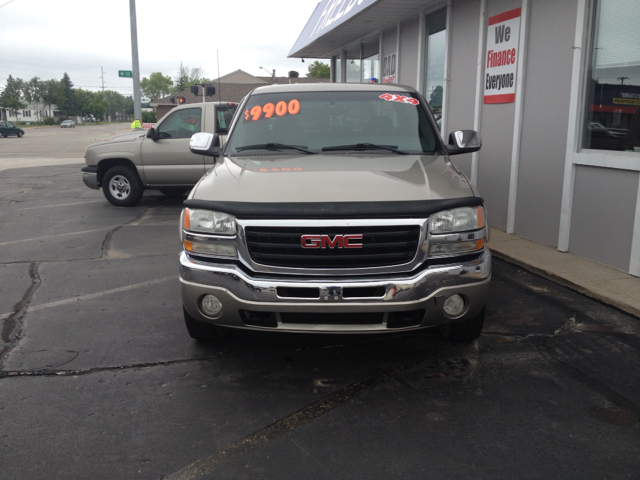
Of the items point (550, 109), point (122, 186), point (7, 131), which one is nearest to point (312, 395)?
point (550, 109)

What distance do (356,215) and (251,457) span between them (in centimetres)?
143

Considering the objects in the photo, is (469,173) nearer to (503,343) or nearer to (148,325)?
(503,343)

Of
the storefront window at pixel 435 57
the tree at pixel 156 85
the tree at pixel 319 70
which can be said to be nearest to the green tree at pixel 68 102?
the tree at pixel 156 85

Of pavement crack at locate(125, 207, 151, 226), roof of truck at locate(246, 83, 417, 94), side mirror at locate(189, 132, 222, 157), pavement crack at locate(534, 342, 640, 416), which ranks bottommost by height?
pavement crack at locate(534, 342, 640, 416)

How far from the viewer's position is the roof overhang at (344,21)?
1027 cm

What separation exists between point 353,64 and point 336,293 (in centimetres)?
1364

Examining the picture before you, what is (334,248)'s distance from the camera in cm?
347

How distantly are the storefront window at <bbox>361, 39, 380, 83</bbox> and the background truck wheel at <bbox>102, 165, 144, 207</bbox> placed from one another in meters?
5.67

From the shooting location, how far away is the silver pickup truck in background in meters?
10.9

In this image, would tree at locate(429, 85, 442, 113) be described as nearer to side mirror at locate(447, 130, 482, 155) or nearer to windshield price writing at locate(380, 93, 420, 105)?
windshield price writing at locate(380, 93, 420, 105)

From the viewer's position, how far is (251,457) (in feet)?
9.52

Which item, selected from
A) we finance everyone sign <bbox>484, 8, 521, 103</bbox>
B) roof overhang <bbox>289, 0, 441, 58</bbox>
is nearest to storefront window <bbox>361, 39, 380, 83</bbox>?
roof overhang <bbox>289, 0, 441, 58</bbox>

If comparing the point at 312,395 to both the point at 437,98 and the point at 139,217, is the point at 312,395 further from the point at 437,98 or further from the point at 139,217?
the point at 437,98

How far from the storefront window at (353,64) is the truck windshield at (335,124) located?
10.7 meters
